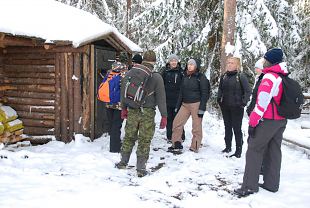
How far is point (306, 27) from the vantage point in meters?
15.1

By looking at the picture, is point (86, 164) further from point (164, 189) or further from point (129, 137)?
point (164, 189)

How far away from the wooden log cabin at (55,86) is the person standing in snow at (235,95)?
3.28 meters

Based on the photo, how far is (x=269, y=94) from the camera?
462 cm

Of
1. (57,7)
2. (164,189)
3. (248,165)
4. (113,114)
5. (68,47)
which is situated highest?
(57,7)

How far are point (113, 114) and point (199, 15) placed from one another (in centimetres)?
774

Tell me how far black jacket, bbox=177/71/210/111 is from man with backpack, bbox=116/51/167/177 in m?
1.65

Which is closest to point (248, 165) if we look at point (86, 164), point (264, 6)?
point (86, 164)

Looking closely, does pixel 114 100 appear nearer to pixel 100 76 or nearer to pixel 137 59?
pixel 137 59

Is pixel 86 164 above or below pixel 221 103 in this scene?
below

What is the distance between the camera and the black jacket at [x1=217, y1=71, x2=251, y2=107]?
6867 mm

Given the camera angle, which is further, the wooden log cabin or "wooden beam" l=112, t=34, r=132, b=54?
"wooden beam" l=112, t=34, r=132, b=54

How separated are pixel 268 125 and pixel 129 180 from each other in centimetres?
240

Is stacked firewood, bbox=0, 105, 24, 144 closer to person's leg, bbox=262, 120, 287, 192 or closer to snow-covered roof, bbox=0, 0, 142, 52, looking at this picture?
snow-covered roof, bbox=0, 0, 142, 52

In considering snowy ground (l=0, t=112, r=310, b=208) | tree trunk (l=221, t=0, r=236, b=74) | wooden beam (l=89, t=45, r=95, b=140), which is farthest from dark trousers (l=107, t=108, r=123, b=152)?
tree trunk (l=221, t=0, r=236, b=74)
